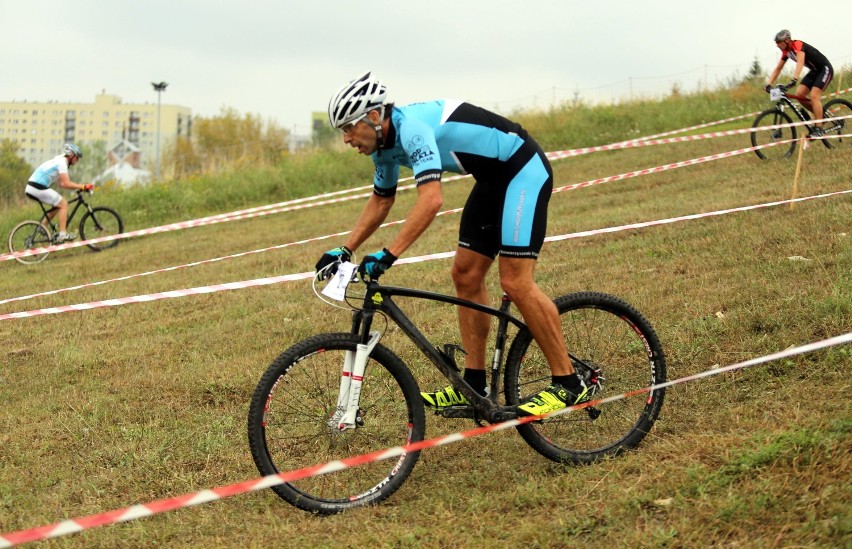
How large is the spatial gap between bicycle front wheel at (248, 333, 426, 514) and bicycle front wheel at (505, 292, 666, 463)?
70 cm

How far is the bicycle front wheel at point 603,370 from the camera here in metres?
4.78

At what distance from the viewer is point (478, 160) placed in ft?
15.1

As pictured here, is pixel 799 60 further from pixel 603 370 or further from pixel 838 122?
pixel 603 370

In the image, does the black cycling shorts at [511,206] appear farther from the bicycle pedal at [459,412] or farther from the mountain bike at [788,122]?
the mountain bike at [788,122]

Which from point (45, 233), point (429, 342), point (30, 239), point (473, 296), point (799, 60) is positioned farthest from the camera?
point (45, 233)

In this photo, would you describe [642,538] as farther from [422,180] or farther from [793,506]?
[422,180]

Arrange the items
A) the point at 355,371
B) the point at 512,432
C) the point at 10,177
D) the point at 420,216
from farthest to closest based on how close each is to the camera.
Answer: the point at 10,177, the point at 512,432, the point at 355,371, the point at 420,216

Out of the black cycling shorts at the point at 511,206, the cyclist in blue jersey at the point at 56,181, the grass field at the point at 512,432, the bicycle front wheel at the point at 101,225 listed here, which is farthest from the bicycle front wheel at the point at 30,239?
the black cycling shorts at the point at 511,206

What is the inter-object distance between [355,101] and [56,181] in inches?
558

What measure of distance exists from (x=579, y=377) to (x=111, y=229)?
1531cm

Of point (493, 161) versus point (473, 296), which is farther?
point (473, 296)

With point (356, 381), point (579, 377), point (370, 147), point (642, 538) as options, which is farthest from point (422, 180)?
point (642, 538)

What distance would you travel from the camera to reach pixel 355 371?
14.2ft

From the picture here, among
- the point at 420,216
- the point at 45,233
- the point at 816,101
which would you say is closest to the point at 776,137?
the point at 816,101
